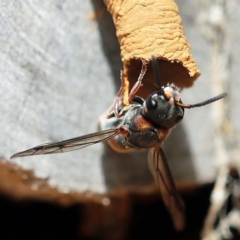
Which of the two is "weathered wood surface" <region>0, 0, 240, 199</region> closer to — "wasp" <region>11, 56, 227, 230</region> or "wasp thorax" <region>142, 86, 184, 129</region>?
"wasp" <region>11, 56, 227, 230</region>

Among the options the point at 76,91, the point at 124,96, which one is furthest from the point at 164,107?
the point at 76,91

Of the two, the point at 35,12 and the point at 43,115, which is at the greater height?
the point at 35,12

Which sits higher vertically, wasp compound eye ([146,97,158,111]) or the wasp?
wasp compound eye ([146,97,158,111])

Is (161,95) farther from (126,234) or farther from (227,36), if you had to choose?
(126,234)

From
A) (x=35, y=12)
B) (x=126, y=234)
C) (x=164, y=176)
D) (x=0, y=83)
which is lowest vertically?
(x=126, y=234)

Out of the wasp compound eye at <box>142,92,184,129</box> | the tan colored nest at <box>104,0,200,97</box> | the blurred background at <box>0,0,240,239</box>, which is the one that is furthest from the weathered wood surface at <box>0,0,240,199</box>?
the wasp compound eye at <box>142,92,184,129</box>

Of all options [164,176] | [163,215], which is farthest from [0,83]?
[163,215]
